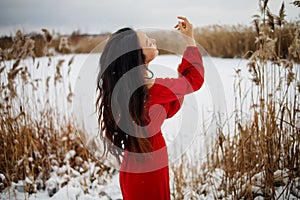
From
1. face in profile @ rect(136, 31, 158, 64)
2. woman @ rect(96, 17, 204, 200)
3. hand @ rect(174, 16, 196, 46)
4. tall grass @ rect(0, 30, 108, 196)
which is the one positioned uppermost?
hand @ rect(174, 16, 196, 46)

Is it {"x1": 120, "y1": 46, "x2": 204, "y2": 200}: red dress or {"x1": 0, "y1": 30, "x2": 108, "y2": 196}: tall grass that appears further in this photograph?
{"x1": 0, "y1": 30, "x2": 108, "y2": 196}: tall grass

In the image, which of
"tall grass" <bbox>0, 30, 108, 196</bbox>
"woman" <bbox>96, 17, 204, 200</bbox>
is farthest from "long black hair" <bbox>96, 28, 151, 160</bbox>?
"tall grass" <bbox>0, 30, 108, 196</bbox>

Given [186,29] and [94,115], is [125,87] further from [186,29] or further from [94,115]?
[94,115]

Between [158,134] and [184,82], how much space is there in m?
0.24

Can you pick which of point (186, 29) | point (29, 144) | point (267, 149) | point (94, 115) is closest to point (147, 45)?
point (186, 29)

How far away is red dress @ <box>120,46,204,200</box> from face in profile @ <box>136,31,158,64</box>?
3.5 inches

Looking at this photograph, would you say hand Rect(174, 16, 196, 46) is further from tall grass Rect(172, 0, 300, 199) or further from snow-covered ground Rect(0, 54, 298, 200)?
tall grass Rect(172, 0, 300, 199)

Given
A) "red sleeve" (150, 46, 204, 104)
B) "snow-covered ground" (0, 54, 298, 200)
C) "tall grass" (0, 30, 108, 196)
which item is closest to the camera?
"red sleeve" (150, 46, 204, 104)

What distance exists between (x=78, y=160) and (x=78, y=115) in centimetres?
47

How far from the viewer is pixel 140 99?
1080 millimetres

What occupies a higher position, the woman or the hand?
the hand

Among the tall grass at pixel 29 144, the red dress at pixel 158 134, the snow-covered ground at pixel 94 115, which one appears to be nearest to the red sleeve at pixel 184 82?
the red dress at pixel 158 134

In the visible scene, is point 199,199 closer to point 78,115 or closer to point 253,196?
point 253,196

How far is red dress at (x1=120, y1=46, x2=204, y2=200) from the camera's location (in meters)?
1.07
